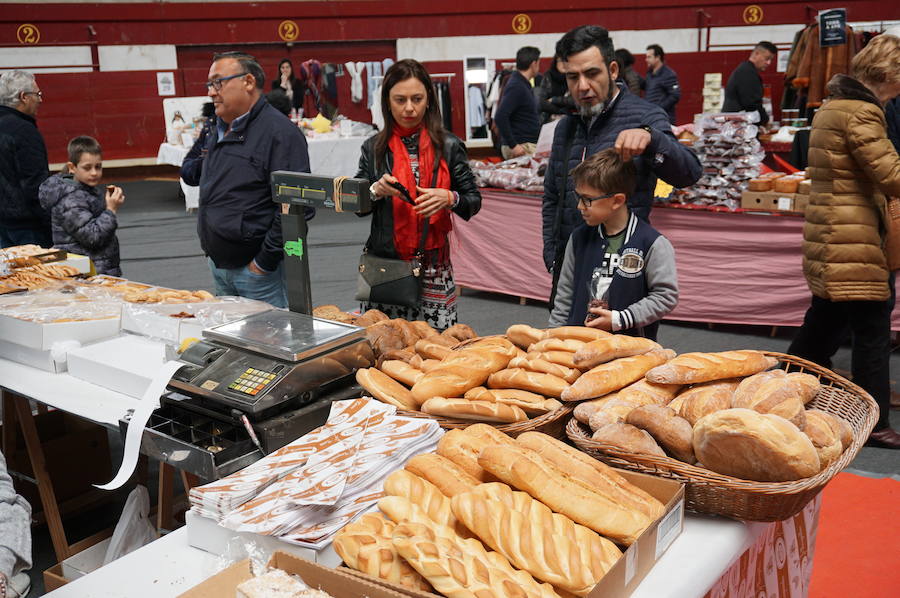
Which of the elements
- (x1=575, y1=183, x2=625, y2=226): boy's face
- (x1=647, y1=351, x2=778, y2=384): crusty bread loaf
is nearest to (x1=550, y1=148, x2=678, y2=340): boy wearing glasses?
(x1=575, y1=183, x2=625, y2=226): boy's face

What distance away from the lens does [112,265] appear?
4109mm

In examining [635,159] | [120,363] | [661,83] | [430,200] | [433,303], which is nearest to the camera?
[120,363]

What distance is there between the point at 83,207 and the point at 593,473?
3.40 meters

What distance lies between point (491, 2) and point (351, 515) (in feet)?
48.5

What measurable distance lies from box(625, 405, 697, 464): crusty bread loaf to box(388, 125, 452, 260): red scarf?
158cm

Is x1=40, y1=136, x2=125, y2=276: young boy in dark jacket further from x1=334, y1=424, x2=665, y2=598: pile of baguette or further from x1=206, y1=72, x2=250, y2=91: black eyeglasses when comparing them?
x1=334, y1=424, x2=665, y2=598: pile of baguette

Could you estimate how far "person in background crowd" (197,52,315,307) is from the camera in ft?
10.4

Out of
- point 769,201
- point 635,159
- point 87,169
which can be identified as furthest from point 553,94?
point 635,159

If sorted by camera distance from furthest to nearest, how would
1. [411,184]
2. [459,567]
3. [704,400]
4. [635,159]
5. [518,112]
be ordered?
[518,112]
[411,184]
[635,159]
[704,400]
[459,567]

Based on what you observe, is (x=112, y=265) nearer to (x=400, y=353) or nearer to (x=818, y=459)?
(x=400, y=353)

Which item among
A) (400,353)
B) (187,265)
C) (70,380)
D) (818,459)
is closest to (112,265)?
(70,380)

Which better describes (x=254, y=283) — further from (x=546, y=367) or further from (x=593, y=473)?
(x=593, y=473)

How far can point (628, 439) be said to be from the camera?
58.6 inches

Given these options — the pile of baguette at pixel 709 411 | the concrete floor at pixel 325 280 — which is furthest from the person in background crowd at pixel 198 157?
the pile of baguette at pixel 709 411
